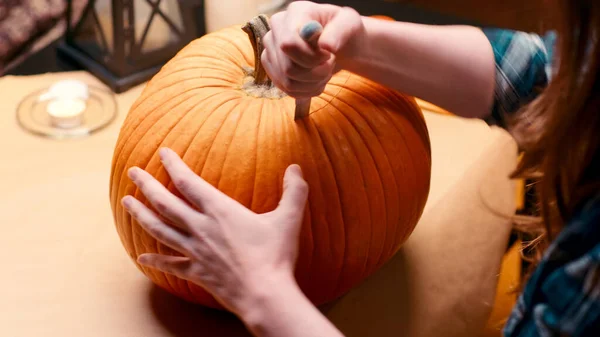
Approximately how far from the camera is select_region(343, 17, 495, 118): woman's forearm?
719 millimetres

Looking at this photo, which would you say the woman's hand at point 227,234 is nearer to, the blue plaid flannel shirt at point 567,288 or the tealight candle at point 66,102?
the blue plaid flannel shirt at point 567,288

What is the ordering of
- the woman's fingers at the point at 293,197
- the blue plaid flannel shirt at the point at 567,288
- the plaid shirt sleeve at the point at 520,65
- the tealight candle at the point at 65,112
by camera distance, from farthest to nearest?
the tealight candle at the point at 65,112, the plaid shirt sleeve at the point at 520,65, the woman's fingers at the point at 293,197, the blue plaid flannel shirt at the point at 567,288

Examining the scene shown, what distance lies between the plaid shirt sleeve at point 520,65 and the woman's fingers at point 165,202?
40 centimetres

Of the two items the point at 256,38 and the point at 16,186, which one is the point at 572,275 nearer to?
the point at 256,38

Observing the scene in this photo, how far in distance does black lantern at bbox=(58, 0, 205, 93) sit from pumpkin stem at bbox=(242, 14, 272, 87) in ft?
1.55

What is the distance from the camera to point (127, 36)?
3.72 ft

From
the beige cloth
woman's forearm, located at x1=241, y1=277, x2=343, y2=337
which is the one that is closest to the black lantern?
the beige cloth

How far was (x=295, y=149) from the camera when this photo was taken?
667 mm

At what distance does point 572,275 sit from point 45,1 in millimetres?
1168

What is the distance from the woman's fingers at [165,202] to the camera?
0.62 metres

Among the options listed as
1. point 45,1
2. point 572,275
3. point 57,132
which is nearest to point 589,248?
point 572,275

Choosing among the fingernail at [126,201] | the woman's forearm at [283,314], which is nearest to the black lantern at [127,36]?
the fingernail at [126,201]

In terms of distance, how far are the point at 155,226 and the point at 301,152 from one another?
6.4 inches

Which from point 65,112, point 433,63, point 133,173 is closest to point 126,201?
point 133,173
